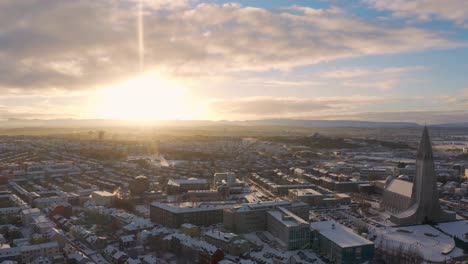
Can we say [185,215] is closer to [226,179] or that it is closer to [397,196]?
[226,179]

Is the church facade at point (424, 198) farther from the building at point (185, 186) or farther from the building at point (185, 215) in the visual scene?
the building at point (185, 186)

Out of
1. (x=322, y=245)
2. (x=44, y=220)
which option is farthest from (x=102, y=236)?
(x=322, y=245)

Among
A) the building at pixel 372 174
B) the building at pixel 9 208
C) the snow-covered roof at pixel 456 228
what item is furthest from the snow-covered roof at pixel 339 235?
the building at pixel 372 174

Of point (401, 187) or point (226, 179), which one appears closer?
point (401, 187)

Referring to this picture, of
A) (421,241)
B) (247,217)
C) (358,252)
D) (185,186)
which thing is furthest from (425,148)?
(185,186)

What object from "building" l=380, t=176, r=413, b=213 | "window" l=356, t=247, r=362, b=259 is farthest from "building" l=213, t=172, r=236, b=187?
"window" l=356, t=247, r=362, b=259

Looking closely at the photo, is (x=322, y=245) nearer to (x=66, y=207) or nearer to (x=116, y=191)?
(x=66, y=207)
